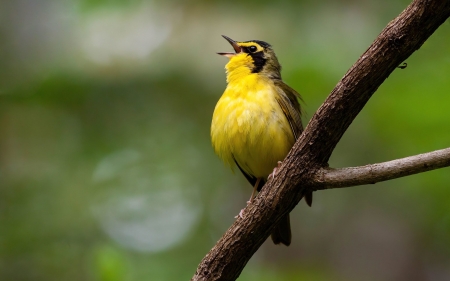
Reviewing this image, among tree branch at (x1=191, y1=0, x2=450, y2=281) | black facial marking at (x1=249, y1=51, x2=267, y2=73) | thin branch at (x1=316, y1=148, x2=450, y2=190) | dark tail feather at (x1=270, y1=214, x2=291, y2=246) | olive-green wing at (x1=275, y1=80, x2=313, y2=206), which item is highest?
black facial marking at (x1=249, y1=51, x2=267, y2=73)

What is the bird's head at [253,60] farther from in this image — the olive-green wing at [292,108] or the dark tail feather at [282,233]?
the dark tail feather at [282,233]

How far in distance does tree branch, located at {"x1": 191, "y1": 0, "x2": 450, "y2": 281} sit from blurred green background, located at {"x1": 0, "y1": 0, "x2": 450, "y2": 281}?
6.99 ft

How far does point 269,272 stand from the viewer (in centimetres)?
643

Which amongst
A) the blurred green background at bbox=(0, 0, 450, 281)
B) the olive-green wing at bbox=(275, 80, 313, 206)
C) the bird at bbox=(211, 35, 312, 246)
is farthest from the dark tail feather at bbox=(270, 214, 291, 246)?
the blurred green background at bbox=(0, 0, 450, 281)

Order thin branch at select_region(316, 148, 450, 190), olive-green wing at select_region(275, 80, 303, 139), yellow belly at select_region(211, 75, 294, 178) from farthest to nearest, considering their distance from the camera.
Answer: olive-green wing at select_region(275, 80, 303, 139)
yellow belly at select_region(211, 75, 294, 178)
thin branch at select_region(316, 148, 450, 190)

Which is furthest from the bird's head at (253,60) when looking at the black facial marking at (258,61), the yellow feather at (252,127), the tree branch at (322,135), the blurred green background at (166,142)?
the tree branch at (322,135)

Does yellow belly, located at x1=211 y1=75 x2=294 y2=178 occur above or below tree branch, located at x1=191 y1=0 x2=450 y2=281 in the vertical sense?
above

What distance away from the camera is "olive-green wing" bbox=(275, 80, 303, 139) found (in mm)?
5160

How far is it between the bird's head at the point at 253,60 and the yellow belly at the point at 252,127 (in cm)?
34

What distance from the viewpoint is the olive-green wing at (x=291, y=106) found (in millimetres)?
5160

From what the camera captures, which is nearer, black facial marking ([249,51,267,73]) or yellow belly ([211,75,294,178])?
yellow belly ([211,75,294,178])

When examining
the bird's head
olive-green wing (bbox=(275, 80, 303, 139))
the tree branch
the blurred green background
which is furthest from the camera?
the blurred green background

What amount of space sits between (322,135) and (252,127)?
1207mm

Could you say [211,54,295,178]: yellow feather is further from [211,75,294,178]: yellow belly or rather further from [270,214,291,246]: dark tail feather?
[270,214,291,246]: dark tail feather
